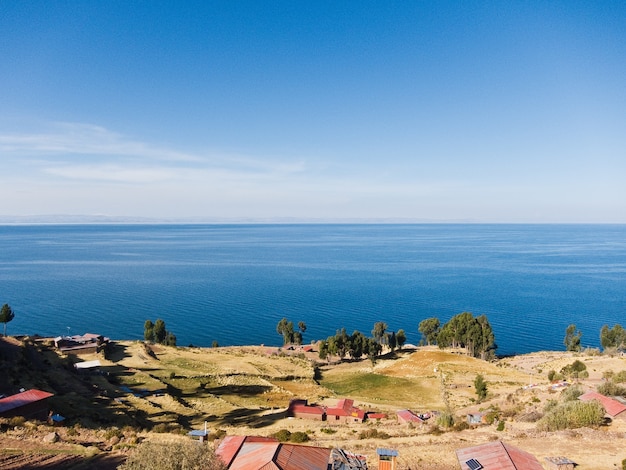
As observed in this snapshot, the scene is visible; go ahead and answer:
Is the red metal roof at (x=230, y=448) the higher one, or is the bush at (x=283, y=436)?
the red metal roof at (x=230, y=448)

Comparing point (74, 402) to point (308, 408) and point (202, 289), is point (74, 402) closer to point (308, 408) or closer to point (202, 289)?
point (308, 408)

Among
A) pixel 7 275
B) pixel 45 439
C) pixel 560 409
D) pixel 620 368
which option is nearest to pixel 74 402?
Answer: pixel 45 439

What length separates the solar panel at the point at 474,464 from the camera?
2153 cm

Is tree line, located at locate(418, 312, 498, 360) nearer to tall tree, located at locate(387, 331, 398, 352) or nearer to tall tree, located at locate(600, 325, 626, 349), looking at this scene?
tall tree, located at locate(387, 331, 398, 352)

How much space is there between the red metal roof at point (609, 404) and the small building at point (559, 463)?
10580mm

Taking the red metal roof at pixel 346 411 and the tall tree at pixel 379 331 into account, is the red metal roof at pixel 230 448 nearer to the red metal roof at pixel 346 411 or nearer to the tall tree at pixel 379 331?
the red metal roof at pixel 346 411

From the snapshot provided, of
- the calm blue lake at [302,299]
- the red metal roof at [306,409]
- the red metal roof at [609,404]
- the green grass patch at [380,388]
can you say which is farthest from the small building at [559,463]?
the calm blue lake at [302,299]

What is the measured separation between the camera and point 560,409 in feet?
103

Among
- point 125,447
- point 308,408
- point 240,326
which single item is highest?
point 125,447

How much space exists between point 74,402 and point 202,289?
103618mm

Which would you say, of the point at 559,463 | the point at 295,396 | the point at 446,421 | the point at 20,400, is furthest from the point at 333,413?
the point at 20,400

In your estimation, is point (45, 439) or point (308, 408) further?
point (308, 408)

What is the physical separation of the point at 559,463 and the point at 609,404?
13.5m

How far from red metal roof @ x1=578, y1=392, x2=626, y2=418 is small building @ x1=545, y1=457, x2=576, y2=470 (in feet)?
34.7
